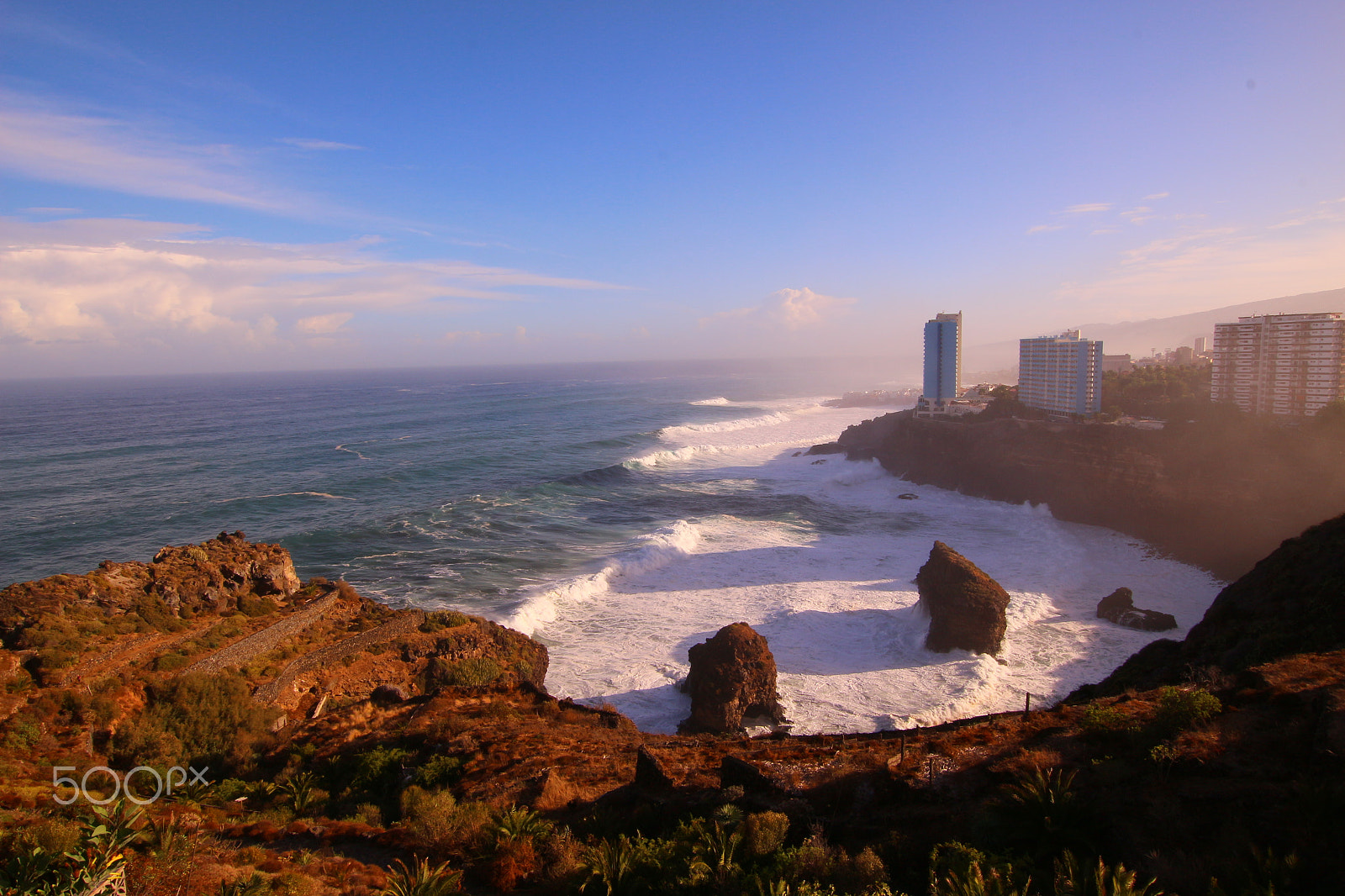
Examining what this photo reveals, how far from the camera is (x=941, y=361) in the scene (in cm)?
5572

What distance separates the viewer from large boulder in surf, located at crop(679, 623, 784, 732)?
15.5 metres

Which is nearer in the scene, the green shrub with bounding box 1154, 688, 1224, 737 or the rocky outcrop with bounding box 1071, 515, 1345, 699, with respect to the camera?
the green shrub with bounding box 1154, 688, 1224, 737

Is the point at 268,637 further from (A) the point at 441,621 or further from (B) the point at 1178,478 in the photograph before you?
(B) the point at 1178,478

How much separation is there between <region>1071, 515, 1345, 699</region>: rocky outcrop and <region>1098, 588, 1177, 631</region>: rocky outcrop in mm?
4398

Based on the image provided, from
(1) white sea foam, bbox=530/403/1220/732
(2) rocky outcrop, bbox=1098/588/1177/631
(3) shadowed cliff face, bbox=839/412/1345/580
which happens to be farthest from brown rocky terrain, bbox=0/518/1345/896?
(3) shadowed cliff face, bbox=839/412/1345/580

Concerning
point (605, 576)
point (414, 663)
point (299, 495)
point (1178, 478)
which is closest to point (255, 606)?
point (414, 663)

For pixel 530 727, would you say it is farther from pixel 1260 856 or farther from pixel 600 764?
pixel 1260 856

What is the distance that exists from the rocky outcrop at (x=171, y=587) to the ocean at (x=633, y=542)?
5.01 meters

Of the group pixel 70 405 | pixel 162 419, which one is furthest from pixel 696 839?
pixel 70 405

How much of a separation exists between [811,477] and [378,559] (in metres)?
31.0

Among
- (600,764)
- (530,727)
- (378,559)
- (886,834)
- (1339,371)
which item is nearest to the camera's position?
(886,834)

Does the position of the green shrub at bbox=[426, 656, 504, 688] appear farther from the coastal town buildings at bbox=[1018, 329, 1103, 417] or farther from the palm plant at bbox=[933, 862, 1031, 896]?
the coastal town buildings at bbox=[1018, 329, 1103, 417]

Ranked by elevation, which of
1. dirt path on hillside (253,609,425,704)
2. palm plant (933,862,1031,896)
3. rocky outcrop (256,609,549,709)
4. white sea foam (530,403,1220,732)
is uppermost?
palm plant (933,862,1031,896)

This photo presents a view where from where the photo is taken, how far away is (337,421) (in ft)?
224
